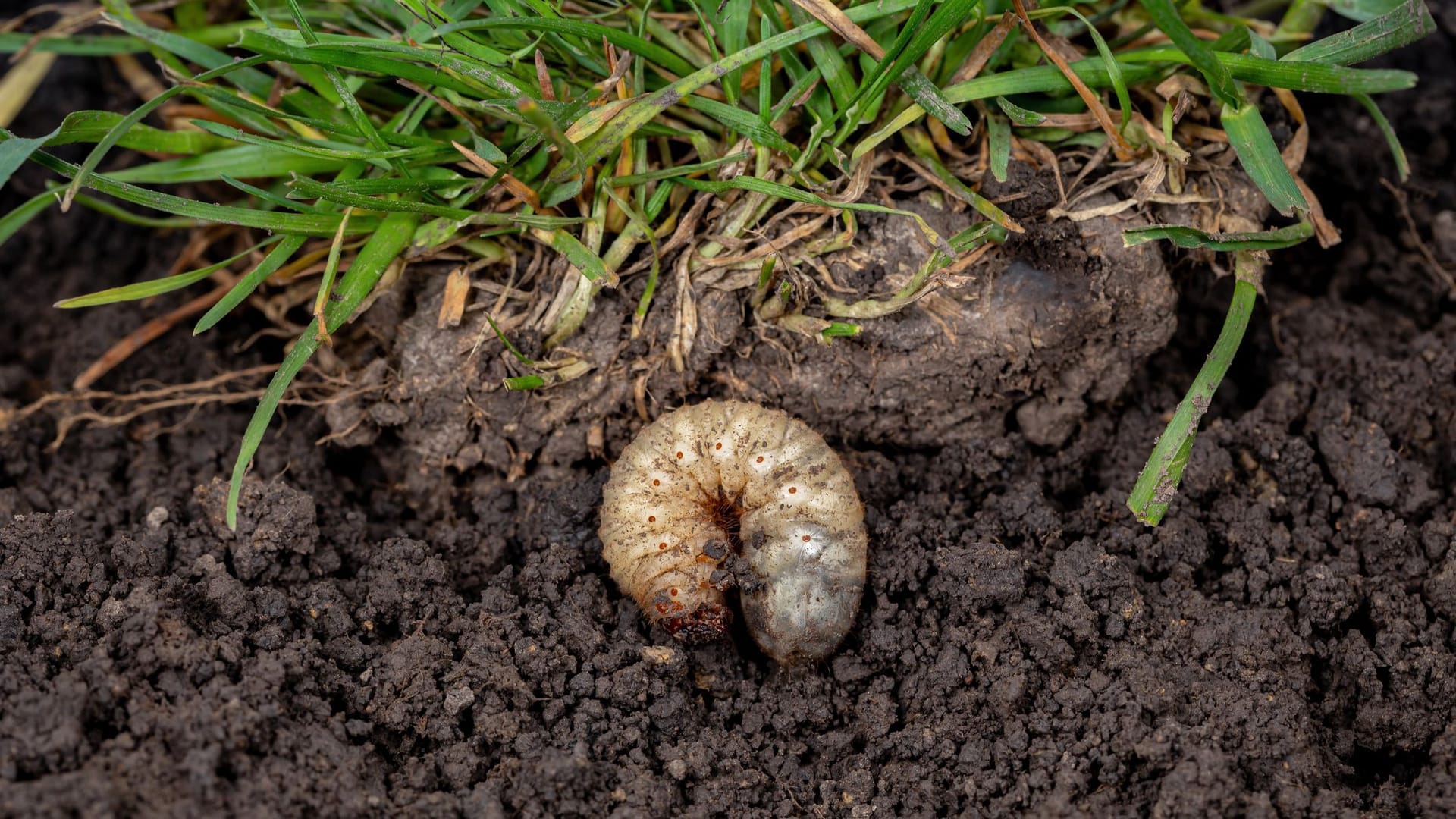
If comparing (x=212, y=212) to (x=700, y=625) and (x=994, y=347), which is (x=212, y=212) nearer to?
(x=700, y=625)

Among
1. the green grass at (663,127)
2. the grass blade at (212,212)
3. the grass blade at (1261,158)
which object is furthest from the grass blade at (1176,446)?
the grass blade at (212,212)

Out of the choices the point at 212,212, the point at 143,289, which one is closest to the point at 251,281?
the point at 212,212

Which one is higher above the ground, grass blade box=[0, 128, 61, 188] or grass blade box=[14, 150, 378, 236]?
grass blade box=[0, 128, 61, 188]

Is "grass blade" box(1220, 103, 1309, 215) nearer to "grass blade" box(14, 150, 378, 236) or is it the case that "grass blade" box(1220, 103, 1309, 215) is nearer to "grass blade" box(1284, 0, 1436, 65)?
"grass blade" box(1284, 0, 1436, 65)

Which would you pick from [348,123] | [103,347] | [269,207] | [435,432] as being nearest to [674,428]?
[435,432]

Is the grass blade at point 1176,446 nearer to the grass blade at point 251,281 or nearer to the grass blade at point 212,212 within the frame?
the grass blade at point 212,212

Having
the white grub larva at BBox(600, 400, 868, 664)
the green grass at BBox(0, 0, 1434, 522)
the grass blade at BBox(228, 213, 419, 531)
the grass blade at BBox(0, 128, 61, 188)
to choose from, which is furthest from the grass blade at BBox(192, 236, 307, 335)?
the white grub larva at BBox(600, 400, 868, 664)
